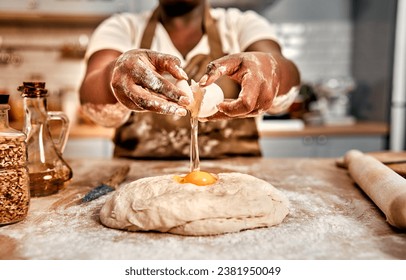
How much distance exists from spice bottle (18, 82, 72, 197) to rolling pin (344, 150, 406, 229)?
28.6 inches

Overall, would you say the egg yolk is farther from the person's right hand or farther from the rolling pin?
the rolling pin

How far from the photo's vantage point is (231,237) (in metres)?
0.72

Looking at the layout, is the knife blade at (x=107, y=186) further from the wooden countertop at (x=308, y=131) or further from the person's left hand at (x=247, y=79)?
the wooden countertop at (x=308, y=131)

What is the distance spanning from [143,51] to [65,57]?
92.2 inches

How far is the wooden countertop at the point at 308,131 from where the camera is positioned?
238 centimetres

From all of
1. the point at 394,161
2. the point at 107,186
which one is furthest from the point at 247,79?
the point at 394,161

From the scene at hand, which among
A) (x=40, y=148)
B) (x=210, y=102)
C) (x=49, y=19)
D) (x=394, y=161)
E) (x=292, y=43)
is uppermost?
(x=49, y=19)

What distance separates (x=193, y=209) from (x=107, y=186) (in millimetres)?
359

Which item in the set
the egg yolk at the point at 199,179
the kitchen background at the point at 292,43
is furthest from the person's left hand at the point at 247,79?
the kitchen background at the point at 292,43

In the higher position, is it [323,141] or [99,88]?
[99,88]

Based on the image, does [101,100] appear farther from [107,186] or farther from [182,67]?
[182,67]

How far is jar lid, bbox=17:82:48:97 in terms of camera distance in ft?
2.97

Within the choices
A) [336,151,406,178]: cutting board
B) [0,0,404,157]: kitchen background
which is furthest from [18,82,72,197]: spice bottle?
[0,0,404,157]: kitchen background
